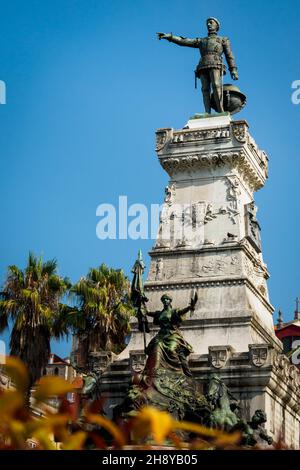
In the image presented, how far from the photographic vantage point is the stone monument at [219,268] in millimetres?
29641

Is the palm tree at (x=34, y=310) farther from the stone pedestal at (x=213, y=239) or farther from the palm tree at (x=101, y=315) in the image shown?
the stone pedestal at (x=213, y=239)

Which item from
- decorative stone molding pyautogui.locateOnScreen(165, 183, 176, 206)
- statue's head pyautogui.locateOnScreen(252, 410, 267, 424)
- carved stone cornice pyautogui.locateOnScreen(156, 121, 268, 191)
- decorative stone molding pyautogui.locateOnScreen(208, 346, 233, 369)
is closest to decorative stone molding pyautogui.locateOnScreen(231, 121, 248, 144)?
carved stone cornice pyautogui.locateOnScreen(156, 121, 268, 191)

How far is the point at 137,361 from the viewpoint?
101 feet

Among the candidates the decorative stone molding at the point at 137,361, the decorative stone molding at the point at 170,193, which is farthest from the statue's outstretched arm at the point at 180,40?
the decorative stone molding at the point at 137,361

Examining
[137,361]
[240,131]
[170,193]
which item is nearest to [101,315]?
[170,193]

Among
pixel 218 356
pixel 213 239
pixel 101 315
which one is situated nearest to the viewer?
pixel 218 356

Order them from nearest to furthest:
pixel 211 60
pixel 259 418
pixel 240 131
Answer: pixel 259 418 → pixel 240 131 → pixel 211 60

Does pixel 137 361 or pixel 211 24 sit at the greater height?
pixel 211 24

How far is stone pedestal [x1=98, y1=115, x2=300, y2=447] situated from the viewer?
29.6 metres

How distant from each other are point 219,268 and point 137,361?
4.88m

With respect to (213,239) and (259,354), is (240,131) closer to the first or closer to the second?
(213,239)
